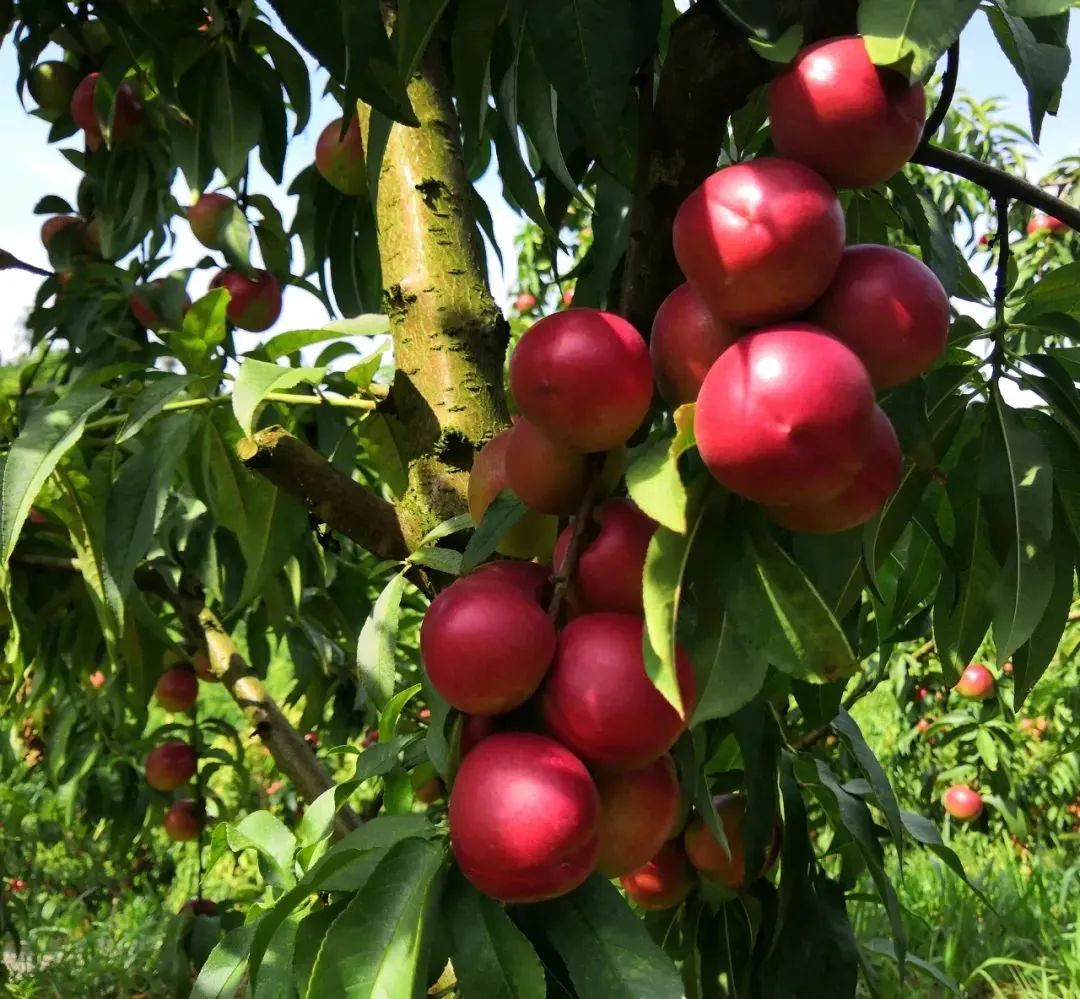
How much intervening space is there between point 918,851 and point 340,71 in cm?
288

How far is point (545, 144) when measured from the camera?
0.55 meters

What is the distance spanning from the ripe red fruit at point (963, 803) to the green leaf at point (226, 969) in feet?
9.87

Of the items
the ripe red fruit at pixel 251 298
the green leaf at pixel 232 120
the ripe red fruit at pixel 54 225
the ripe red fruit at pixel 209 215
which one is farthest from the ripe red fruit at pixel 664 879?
the ripe red fruit at pixel 54 225

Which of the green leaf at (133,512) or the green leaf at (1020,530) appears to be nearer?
the green leaf at (1020,530)

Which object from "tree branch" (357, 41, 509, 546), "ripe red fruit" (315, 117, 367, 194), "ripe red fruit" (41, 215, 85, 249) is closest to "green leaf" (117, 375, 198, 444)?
"tree branch" (357, 41, 509, 546)

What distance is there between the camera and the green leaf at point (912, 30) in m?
0.35

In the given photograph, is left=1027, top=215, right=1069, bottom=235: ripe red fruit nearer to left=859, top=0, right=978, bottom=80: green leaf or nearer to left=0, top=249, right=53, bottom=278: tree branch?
left=0, top=249, right=53, bottom=278: tree branch

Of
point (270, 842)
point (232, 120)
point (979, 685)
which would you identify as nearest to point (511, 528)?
point (270, 842)

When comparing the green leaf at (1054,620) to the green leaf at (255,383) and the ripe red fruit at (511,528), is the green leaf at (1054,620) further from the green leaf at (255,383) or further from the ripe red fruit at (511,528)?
the green leaf at (255,383)

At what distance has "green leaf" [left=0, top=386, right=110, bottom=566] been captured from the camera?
0.66 metres

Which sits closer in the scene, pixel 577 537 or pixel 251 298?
pixel 577 537

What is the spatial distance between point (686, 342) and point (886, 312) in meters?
0.07

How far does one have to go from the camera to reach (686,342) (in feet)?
1.30

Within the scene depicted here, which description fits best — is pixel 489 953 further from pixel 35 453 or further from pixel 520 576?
pixel 35 453
